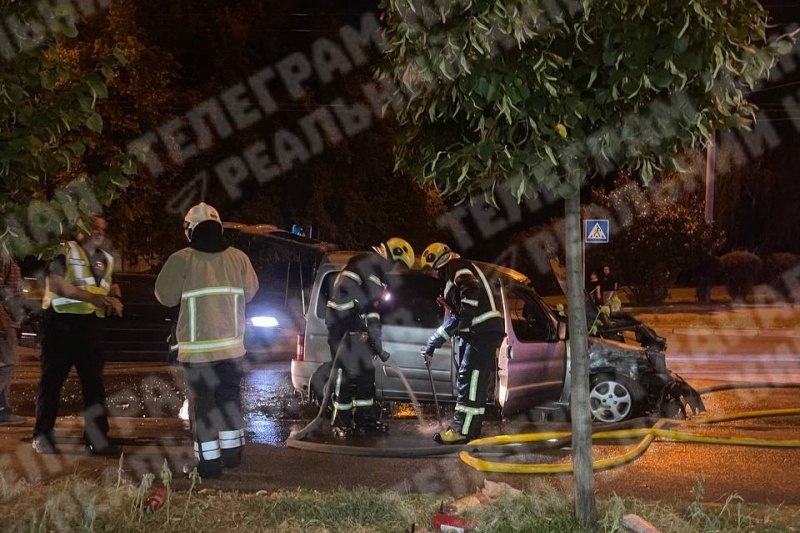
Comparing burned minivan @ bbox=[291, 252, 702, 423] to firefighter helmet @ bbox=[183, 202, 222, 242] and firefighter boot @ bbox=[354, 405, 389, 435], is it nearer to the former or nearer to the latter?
firefighter boot @ bbox=[354, 405, 389, 435]

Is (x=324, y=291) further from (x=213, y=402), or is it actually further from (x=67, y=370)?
(x=213, y=402)

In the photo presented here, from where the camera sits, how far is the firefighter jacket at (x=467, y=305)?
776 centimetres

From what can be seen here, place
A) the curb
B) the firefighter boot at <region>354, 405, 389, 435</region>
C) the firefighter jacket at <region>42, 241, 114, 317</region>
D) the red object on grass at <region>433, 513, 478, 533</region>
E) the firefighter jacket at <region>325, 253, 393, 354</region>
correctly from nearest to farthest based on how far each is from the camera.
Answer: the red object on grass at <region>433, 513, 478, 533</region>
the firefighter jacket at <region>42, 241, 114, 317</region>
the firefighter jacket at <region>325, 253, 393, 354</region>
the firefighter boot at <region>354, 405, 389, 435</region>
the curb

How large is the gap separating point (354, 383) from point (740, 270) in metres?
22.5

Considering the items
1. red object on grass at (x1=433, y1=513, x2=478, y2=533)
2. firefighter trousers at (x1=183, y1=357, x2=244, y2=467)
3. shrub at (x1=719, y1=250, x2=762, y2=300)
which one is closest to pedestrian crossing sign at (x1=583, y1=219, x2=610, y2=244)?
firefighter trousers at (x1=183, y1=357, x2=244, y2=467)

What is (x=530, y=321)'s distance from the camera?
9289 millimetres

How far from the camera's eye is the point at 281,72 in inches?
846

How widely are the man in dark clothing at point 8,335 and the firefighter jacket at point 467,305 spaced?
387cm

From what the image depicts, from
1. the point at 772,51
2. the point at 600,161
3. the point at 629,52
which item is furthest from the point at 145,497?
the point at 772,51

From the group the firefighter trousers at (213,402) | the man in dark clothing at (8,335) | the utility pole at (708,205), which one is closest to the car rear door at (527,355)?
the firefighter trousers at (213,402)

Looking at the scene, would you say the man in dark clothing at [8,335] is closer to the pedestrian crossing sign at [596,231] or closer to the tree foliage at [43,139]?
the tree foliage at [43,139]

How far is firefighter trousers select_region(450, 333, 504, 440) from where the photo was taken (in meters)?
7.69

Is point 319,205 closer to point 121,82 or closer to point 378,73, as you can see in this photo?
point 121,82

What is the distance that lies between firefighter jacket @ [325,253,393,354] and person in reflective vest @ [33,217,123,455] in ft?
6.40
